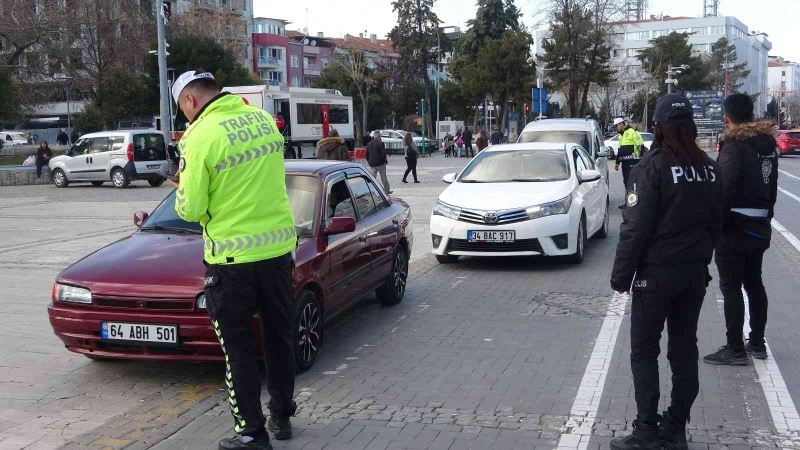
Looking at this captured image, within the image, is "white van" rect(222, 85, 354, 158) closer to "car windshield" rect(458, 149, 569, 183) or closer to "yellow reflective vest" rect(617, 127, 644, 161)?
"yellow reflective vest" rect(617, 127, 644, 161)

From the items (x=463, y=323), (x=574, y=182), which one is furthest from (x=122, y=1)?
(x=463, y=323)

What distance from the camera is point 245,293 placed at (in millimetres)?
4375

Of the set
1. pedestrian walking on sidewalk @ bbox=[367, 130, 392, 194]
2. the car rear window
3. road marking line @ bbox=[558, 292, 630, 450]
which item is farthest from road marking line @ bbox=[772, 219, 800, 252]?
the car rear window

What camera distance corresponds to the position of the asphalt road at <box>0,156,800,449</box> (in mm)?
4918

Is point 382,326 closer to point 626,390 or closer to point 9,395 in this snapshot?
point 626,390

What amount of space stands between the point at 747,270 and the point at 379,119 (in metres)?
69.6

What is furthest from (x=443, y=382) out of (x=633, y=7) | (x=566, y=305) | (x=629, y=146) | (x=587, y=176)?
(x=633, y=7)

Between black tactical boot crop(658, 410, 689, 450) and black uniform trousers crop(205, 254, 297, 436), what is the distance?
2.06 m

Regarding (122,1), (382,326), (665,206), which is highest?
(122,1)

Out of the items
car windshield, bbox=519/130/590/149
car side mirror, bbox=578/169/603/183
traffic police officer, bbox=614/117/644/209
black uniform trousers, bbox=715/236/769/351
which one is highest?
car windshield, bbox=519/130/590/149

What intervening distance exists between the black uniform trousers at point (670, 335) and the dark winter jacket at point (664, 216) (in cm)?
8

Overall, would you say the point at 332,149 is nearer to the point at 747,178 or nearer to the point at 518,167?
the point at 518,167

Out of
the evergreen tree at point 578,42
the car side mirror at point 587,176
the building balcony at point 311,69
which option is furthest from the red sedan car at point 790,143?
the building balcony at point 311,69

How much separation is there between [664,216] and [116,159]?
25141 mm
